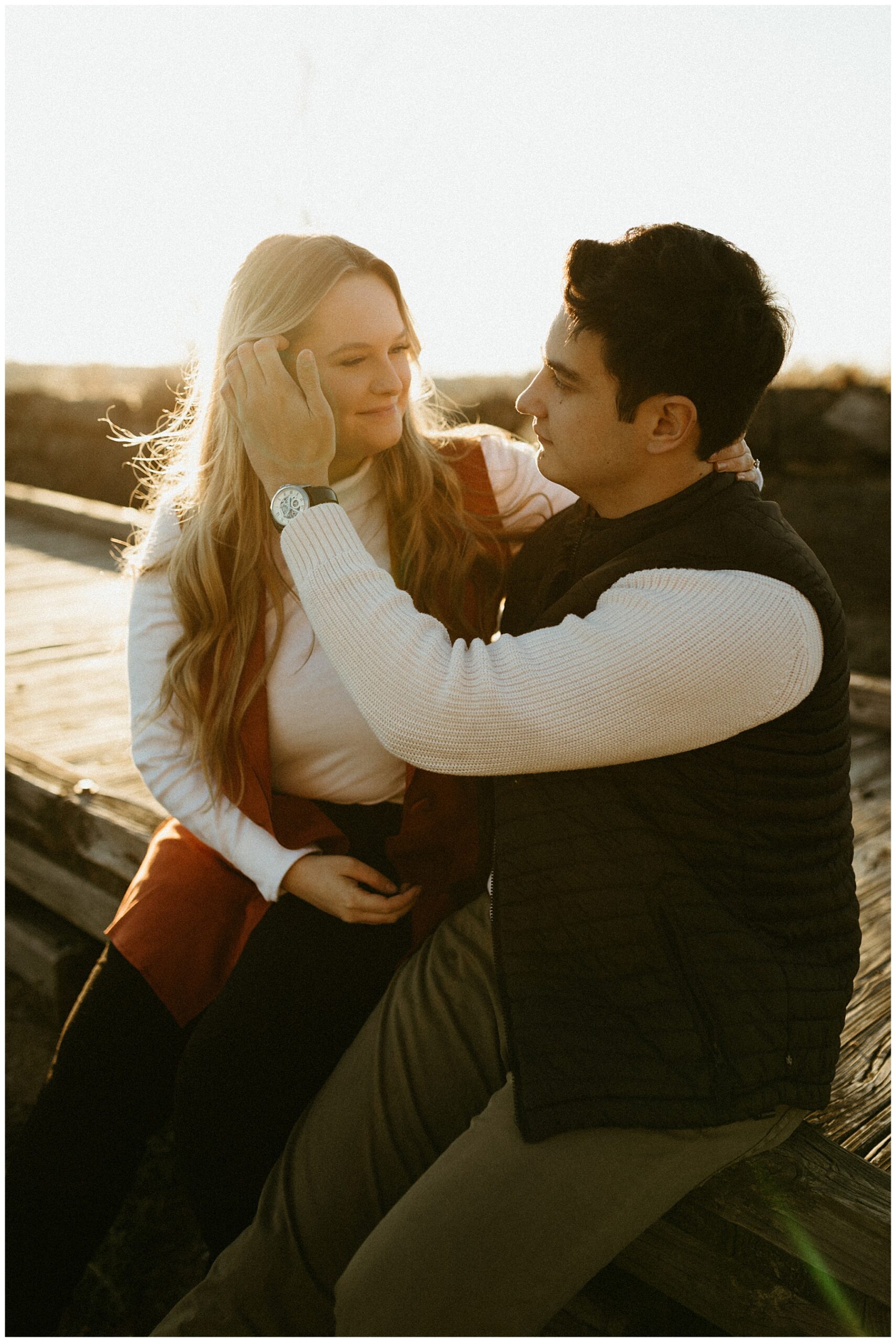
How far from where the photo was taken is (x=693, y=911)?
1.38 m

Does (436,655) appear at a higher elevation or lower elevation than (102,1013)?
higher

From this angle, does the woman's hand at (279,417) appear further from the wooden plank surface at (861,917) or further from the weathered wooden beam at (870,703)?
the weathered wooden beam at (870,703)

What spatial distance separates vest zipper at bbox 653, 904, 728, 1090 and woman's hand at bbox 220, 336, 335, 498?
902 millimetres

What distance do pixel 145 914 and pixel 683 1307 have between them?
1.16 m

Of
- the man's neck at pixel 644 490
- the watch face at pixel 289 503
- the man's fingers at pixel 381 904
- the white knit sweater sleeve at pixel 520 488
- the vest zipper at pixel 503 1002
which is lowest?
the man's fingers at pixel 381 904

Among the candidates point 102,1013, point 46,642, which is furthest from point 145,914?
point 46,642

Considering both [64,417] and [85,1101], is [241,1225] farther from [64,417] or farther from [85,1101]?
[64,417]

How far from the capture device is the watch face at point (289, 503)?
158cm

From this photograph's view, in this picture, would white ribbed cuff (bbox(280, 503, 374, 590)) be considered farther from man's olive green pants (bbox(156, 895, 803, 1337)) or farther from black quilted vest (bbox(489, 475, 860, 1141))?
man's olive green pants (bbox(156, 895, 803, 1337))

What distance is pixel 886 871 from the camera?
2.51m

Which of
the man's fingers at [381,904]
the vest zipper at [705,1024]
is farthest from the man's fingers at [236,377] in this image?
the vest zipper at [705,1024]

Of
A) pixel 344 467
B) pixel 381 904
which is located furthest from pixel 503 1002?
pixel 344 467

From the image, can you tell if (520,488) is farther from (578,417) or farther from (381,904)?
(381,904)

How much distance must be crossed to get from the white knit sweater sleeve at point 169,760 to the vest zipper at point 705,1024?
76cm
